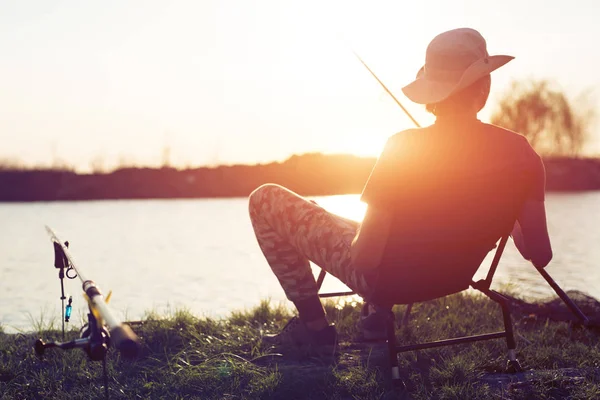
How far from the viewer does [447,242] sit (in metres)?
2.29

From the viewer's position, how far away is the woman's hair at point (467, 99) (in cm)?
217

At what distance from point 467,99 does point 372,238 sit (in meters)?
0.58

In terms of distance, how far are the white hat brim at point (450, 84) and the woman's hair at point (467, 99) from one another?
0.08 ft

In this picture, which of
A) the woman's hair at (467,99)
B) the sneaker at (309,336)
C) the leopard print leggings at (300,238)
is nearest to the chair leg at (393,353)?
the leopard print leggings at (300,238)

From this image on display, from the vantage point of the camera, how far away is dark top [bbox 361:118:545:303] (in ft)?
7.03

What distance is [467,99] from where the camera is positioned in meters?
2.18

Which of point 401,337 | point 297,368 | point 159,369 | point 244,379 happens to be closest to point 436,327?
point 401,337

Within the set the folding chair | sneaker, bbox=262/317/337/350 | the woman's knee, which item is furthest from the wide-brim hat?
sneaker, bbox=262/317/337/350

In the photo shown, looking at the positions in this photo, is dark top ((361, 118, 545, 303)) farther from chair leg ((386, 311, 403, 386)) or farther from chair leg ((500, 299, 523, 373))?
chair leg ((500, 299, 523, 373))

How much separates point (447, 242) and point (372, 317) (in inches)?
40.0

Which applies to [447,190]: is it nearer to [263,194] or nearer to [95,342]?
[263,194]

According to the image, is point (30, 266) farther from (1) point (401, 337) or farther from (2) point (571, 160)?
(2) point (571, 160)

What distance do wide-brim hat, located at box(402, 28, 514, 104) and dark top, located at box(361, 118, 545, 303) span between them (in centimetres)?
11

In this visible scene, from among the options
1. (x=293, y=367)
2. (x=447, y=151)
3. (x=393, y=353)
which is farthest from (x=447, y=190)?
(x=293, y=367)
